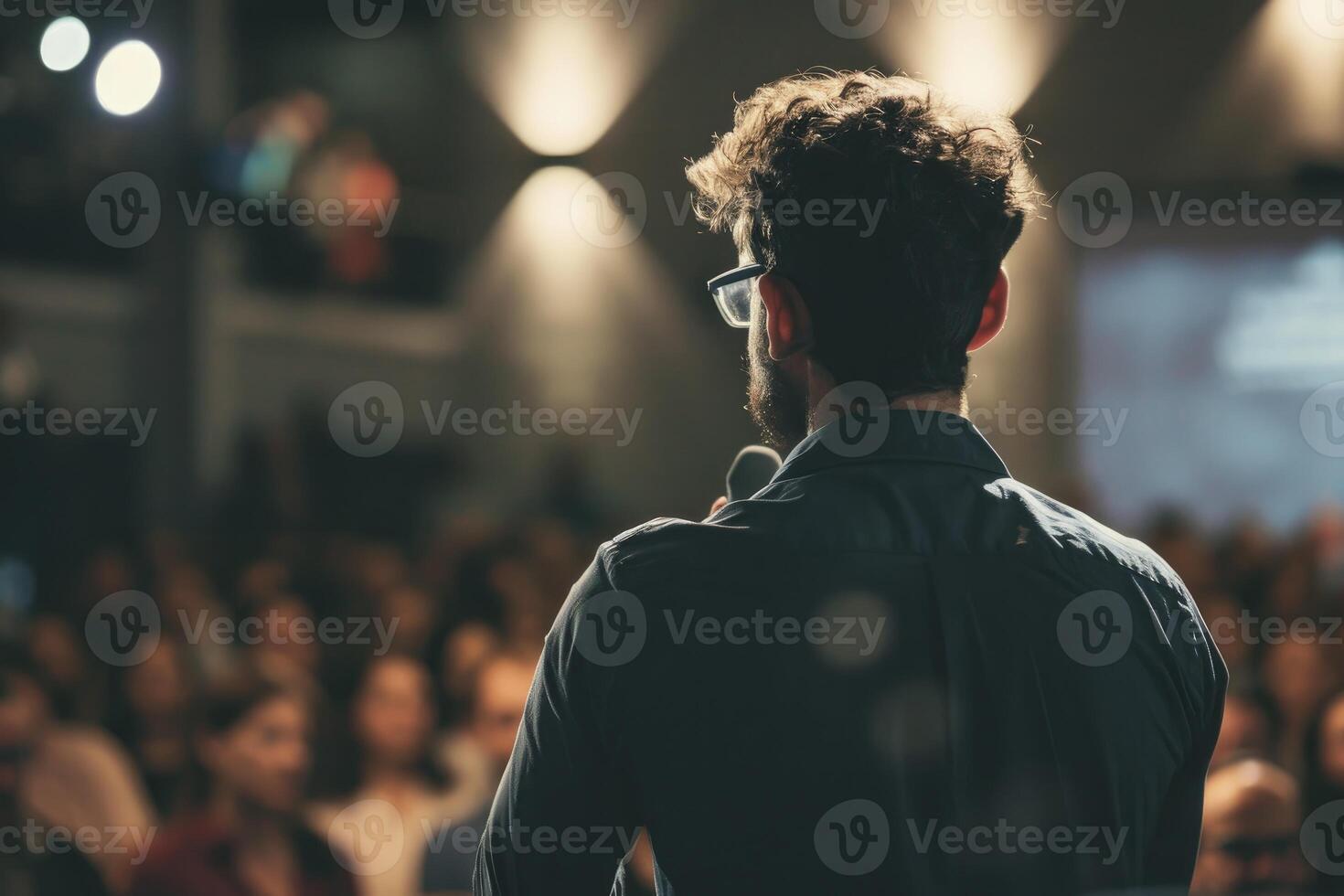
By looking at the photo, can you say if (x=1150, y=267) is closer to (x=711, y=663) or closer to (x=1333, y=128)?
(x=1333, y=128)

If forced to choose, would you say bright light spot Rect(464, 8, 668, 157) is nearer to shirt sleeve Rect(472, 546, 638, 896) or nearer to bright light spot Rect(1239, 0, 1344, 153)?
bright light spot Rect(1239, 0, 1344, 153)

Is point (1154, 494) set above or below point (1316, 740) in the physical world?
below

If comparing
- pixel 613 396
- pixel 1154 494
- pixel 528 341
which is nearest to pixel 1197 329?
pixel 1154 494

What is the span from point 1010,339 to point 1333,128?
86.4 inches

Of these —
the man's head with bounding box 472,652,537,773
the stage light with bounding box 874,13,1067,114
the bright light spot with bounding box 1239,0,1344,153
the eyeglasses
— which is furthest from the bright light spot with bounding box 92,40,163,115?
the bright light spot with bounding box 1239,0,1344,153

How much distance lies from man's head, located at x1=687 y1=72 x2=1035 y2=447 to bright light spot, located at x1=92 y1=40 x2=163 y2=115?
10.3ft

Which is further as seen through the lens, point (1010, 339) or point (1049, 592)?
point (1010, 339)

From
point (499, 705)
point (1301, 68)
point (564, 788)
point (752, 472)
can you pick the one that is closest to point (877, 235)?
point (752, 472)

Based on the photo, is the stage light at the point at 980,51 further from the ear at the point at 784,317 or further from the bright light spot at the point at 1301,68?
the ear at the point at 784,317

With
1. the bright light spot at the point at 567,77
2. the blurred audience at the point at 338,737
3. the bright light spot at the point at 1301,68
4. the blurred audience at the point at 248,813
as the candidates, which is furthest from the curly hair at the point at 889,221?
the bright light spot at the point at 1301,68

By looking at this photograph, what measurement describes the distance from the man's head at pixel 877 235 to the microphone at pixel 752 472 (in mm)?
98

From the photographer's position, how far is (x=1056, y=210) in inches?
319

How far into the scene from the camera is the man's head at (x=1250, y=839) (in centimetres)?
274

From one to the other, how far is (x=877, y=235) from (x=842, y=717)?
0.35m
